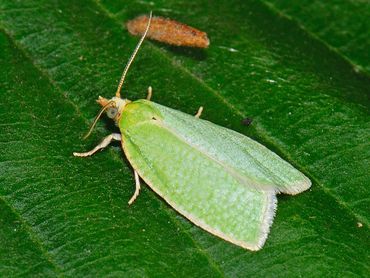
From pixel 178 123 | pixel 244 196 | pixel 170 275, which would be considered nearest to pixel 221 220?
pixel 244 196

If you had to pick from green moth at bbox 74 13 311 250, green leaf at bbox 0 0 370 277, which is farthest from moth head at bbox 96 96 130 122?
green leaf at bbox 0 0 370 277

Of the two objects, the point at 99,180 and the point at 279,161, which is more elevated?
the point at 279,161

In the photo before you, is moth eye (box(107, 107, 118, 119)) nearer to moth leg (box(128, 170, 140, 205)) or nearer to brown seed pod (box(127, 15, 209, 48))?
moth leg (box(128, 170, 140, 205))

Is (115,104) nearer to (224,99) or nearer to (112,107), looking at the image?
(112,107)

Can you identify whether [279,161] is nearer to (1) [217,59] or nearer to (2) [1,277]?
(1) [217,59]

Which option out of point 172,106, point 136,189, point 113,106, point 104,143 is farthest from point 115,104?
point 136,189

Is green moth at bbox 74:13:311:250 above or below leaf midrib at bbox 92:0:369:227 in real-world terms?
below

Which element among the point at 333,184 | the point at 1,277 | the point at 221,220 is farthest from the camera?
the point at 333,184

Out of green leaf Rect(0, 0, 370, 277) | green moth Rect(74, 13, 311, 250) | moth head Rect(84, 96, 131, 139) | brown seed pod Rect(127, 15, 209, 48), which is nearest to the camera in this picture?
green leaf Rect(0, 0, 370, 277)
